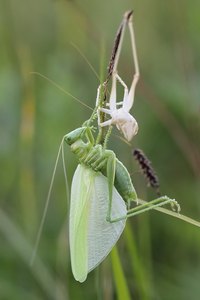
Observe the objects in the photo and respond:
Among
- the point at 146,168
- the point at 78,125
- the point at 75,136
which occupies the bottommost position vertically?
the point at 146,168

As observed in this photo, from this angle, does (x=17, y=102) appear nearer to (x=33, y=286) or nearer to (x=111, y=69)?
(x=33, y=286)

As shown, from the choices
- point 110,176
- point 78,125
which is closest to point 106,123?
point 110,176

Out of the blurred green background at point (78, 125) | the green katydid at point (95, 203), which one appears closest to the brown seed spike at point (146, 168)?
the green katydid at point (95, 203)

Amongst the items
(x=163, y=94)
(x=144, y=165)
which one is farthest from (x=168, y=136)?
(x=144, y=165)

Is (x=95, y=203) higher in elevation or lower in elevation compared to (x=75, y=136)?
lower

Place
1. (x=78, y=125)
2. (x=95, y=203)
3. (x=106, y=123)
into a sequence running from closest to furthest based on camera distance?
(x=106, y=123) → (x=95, y=203) → (x=78, y=125)

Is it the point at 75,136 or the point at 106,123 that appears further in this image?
the point at 75,136

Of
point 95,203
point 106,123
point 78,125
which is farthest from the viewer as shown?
point 78,125

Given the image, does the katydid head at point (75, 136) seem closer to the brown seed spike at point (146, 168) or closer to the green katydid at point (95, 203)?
the green katydid at point (95, 203)

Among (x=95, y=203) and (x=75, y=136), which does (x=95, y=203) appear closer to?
(x=95, y=203)
